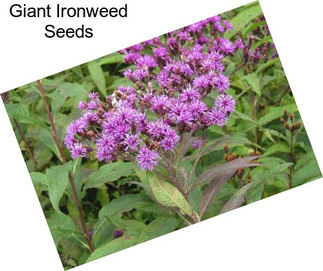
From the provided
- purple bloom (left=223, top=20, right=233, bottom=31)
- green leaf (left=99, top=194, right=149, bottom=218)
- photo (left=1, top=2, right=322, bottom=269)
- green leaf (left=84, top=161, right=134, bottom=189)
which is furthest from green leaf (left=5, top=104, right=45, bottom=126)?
purple bloom (left=223, top=20, right=233, bottom=31)

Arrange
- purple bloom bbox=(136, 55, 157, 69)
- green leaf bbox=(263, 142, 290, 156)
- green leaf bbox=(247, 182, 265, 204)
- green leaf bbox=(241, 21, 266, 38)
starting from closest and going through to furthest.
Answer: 1. green leaf bbox=(247, 182, 265, 204)
2. purple bloom bbox=(136, 55, 157, 69)
3. green leaf bbox=(263, 142, 290, 156)
4. green leaf bbox=(241, 21, 266, 38)

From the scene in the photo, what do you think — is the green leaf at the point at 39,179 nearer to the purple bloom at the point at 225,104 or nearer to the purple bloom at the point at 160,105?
the purple bloom at the point at 160,105

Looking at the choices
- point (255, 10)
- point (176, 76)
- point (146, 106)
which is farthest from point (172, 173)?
point (255, 10)

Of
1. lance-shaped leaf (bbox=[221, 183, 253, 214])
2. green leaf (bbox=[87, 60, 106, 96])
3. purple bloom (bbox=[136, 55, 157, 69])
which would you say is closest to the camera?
lance-shaped leaf (bbox=[221, 183, 253, 214])

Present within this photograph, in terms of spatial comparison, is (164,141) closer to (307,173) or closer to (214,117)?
(214,117)

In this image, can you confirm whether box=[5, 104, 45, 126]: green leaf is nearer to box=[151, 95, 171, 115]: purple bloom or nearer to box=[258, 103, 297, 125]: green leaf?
box=[151, 95, 171, 115]: purple bloom

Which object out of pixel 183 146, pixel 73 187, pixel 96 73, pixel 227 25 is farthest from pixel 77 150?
pixel 227 25

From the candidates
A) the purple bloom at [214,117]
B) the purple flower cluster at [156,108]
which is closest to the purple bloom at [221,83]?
the purple flower cluster at [156,108]
